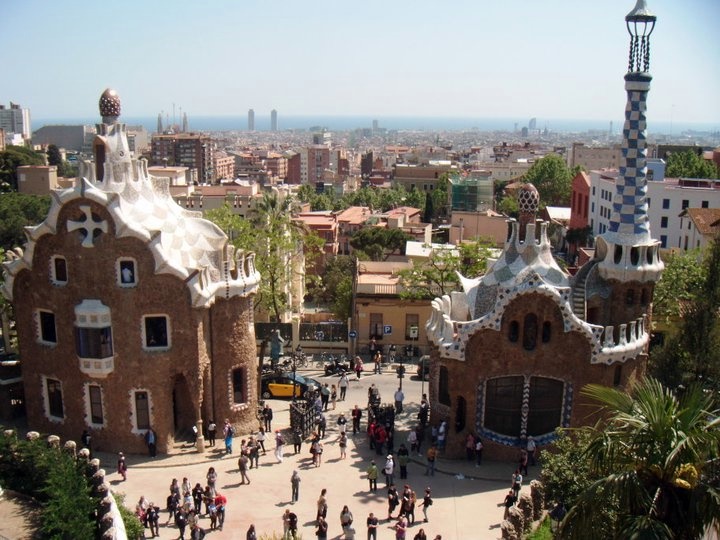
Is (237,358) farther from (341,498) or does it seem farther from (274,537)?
(274,537)

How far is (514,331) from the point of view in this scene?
27.2 metres

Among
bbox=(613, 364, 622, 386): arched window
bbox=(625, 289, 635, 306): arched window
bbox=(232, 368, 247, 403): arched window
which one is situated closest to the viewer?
bbox=(613, 364, 622, 386): arched window

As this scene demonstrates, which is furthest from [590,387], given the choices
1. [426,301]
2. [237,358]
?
[426,301]

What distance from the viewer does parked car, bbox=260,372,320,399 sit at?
34500 mm

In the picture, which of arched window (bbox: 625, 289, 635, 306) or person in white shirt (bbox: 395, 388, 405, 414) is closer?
arched window (bbox: 625, 289, 635, 306)

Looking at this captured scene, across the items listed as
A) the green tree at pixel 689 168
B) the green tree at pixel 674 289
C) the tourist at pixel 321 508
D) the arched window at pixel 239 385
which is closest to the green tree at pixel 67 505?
the tourist at pixel 321 508

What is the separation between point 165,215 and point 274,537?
13.6 meters

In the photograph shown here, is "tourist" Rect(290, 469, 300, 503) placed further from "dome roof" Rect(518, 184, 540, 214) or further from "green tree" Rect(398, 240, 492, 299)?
"green tree" Rect(398, 240, 492, 299)

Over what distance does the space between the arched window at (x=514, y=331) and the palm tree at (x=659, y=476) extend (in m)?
12.7

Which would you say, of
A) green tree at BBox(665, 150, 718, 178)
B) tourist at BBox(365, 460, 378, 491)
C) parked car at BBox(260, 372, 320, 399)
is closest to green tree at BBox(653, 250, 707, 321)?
parked car at BBox(260, 372, 320, 399)

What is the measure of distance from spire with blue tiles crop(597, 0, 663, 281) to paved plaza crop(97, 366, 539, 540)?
28.5ft

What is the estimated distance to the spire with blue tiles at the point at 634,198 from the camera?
1118 inches

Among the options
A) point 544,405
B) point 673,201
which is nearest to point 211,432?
point 544,405

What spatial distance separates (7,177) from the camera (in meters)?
92.1
